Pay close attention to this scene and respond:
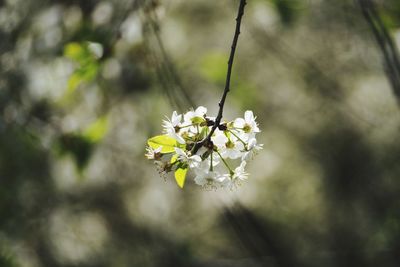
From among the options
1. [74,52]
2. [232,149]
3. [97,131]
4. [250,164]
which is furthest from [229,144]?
[250,164]

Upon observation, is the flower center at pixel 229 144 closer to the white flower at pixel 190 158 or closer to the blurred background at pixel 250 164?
the white flower at pixel 190 158

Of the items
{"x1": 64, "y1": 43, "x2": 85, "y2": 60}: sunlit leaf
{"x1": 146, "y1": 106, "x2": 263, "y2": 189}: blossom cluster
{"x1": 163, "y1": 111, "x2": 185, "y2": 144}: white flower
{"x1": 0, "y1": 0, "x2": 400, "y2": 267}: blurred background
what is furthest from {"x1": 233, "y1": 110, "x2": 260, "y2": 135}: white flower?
{"x1": 0, "y1": 0, "x2": 400, "y2": 267}: blurred background

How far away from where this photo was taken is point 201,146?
3.36 ft

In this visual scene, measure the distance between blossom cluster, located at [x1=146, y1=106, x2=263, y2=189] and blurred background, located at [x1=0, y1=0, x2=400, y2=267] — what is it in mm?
1381

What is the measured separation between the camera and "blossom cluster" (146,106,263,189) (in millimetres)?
1037

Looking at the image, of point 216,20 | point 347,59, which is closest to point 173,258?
point 216,20

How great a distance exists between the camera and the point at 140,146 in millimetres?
3594

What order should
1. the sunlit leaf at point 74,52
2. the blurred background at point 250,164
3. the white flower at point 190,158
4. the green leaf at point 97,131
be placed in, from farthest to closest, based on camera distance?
1. the blurred background at point 250,164
2. the green leaf at point 97,131
3. the sunlit leaf at point 74,52
4. the white flower at point 190,158

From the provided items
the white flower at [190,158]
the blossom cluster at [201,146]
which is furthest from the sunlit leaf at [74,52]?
the white flower at [190,158]

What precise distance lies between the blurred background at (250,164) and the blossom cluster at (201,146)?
1381 millimetres

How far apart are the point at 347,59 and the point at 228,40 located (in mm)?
1481

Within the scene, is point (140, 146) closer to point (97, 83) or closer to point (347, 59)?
point (97, 83)

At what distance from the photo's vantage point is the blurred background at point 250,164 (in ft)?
10.5

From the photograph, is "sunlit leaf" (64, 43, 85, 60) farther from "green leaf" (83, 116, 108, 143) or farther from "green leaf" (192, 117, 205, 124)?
"green leaf" (192, 117, 205, 124)
